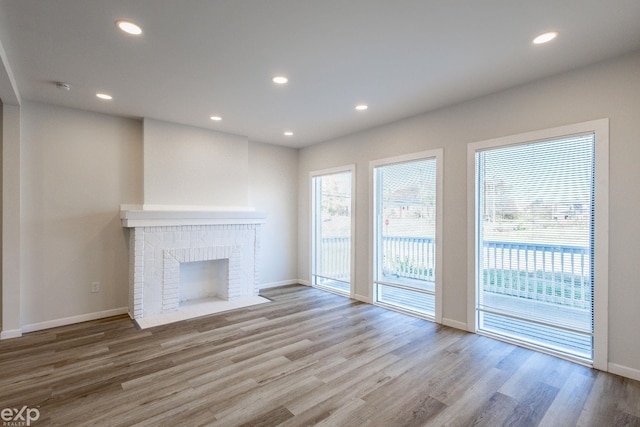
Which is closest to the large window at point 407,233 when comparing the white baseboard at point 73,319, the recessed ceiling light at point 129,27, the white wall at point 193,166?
the white wall at point 193,166

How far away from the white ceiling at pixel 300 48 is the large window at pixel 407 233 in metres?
0.92

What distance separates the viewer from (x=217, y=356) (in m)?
2.89

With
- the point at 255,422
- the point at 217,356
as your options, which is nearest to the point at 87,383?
the point at 217,356

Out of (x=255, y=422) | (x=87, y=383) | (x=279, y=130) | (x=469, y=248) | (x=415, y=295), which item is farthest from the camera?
(x=279, y=130)

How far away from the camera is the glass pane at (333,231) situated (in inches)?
207

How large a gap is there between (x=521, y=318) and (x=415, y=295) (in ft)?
4.40

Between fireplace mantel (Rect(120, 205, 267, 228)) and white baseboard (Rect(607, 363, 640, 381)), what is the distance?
4.41m

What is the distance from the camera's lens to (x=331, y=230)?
5602mm

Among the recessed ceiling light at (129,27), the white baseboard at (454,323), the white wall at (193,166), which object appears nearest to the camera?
the recessed ceiling light at (129,27)

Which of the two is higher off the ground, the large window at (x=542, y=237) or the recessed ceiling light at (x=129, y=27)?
the recessed ceiling light at (x=129, y=27)

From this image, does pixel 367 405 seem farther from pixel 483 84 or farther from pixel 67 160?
pixel 67 160
